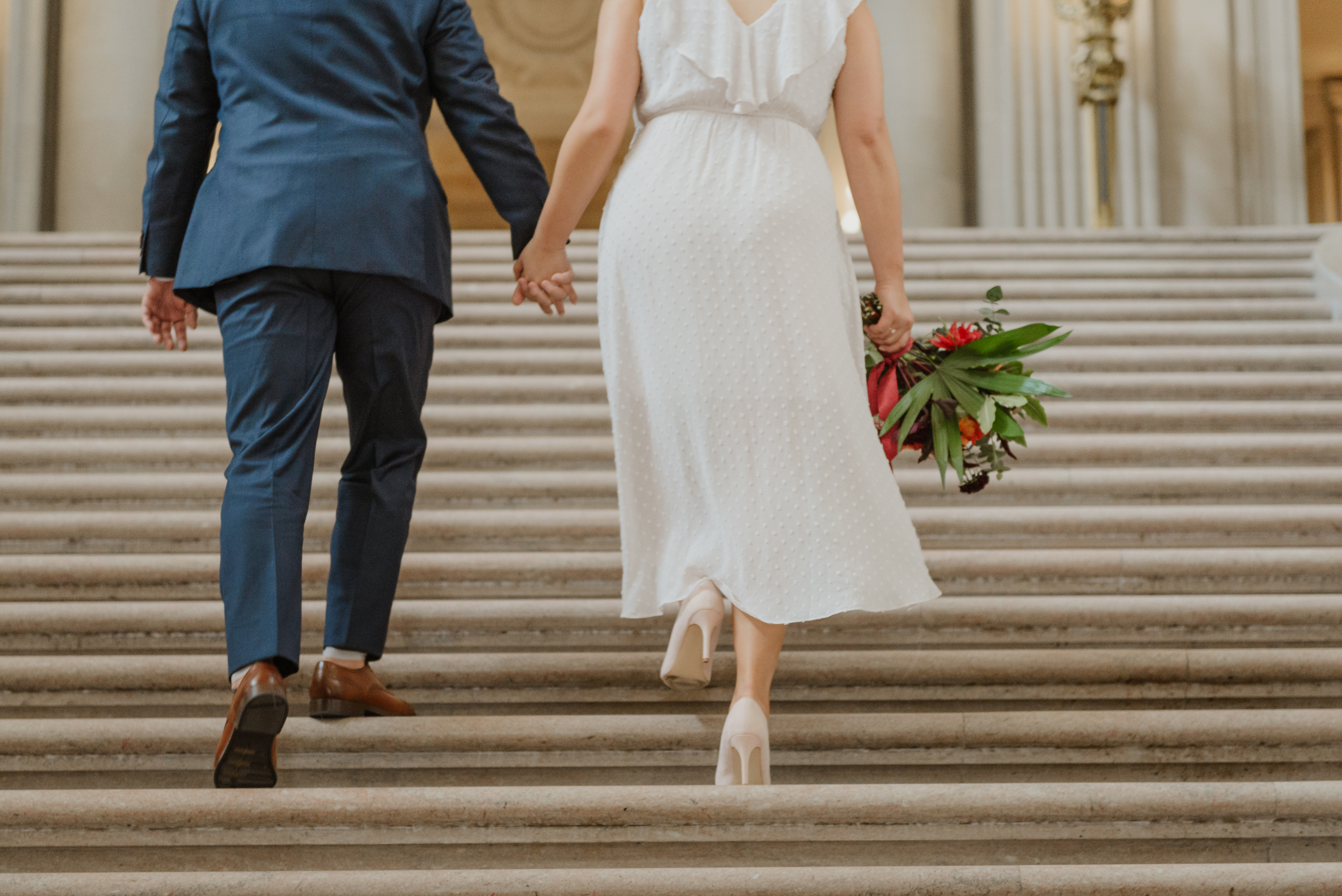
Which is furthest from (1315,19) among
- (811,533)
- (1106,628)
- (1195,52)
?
(811,533)

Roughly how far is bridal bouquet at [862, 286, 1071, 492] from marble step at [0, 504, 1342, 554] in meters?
0.65

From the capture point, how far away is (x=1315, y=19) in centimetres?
1100

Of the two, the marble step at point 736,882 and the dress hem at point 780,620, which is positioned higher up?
the dress hem at point 780,620

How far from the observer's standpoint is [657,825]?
6.18ft

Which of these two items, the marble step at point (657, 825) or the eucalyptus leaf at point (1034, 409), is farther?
the eucalyptus leaf at point (1034, 409)

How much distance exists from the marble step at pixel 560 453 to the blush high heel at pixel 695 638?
1553 mm

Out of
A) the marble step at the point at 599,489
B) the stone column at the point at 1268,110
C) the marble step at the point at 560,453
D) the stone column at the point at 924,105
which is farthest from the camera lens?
the stone column at the point at 924,105

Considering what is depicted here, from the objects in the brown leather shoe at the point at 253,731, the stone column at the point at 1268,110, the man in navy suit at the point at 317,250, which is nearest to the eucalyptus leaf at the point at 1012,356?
the man in navy suit at the point at 317,250

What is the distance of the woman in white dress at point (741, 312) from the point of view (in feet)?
6.89

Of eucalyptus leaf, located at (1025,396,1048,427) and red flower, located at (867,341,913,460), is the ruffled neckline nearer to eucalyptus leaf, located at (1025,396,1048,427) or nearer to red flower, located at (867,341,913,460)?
red flower, located at (867,341,913,460)

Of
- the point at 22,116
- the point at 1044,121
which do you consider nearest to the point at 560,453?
the point at 1044,121

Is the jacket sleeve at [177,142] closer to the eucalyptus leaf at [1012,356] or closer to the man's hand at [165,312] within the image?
the man's hand at [165,312]

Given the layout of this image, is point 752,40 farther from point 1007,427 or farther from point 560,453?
point 560,453

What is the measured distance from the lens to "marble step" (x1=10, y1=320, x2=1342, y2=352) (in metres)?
4.41
